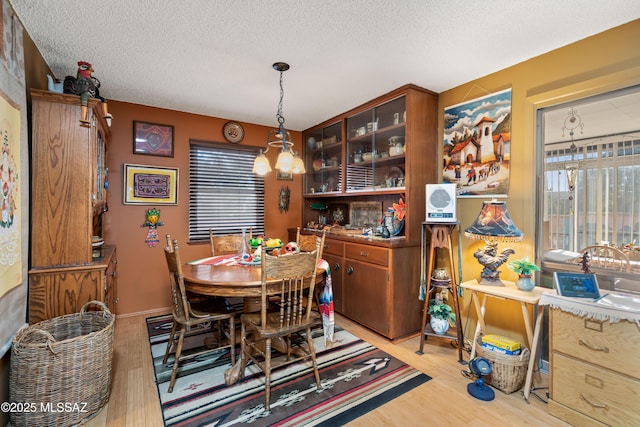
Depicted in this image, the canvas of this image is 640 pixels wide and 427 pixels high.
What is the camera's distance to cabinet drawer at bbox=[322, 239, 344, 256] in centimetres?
344

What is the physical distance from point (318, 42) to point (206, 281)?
187 cm

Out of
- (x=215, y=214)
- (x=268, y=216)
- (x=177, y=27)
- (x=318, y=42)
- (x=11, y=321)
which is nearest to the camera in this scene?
(x=11, y=321)

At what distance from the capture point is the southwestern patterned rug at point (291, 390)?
1854 millimetres

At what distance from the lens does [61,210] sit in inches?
84.0

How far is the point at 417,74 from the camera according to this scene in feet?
8.84

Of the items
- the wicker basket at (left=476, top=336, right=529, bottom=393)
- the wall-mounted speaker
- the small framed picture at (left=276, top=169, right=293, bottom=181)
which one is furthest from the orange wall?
the wicker basket at (left=476, top=336, right=529, bottom=393)

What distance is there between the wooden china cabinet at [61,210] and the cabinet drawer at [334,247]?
2.18 m

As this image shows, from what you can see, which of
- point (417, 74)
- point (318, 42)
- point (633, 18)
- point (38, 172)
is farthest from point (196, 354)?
point (633, 18)

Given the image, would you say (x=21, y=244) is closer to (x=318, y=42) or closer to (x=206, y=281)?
(x=206, y=281)

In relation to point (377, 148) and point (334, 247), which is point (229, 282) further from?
point (377, 148)

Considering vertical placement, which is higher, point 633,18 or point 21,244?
point 633,18

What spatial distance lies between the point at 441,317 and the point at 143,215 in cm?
341

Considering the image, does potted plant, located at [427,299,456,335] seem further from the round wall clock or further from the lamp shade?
the round wall clock

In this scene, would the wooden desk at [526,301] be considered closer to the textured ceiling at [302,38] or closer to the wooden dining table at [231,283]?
the wooden dining table at [231,283]
